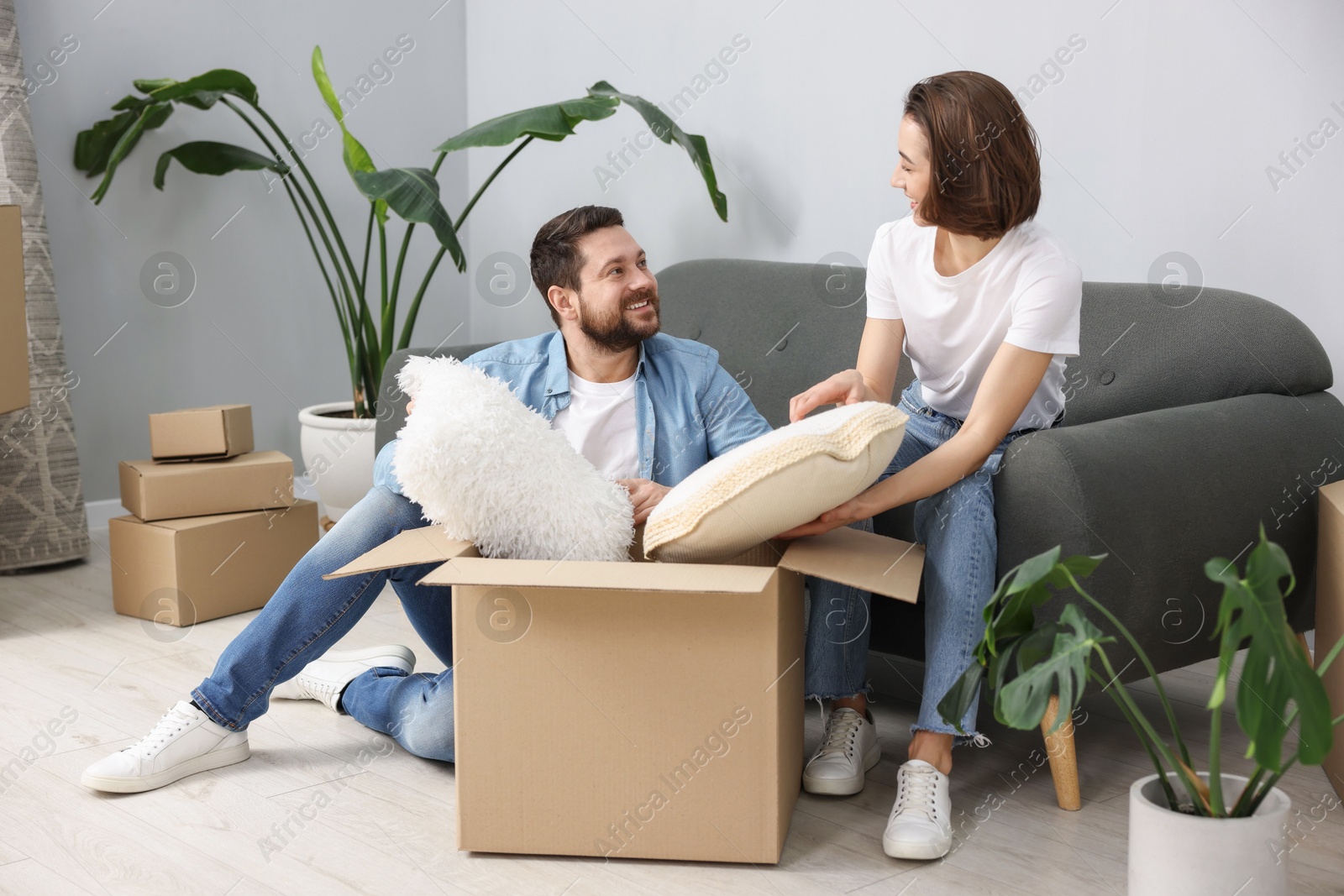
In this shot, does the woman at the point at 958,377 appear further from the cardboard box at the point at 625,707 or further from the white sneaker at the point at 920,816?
the cardboard box at the point at 625,707

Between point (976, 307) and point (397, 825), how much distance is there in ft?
3.54

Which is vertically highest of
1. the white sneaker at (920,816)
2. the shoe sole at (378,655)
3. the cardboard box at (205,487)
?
the cardboard box at (205,487)

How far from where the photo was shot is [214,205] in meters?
3.37

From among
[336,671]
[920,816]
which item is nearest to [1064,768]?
[920,816]

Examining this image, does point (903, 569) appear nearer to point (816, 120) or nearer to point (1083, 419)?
point (1083, 419)

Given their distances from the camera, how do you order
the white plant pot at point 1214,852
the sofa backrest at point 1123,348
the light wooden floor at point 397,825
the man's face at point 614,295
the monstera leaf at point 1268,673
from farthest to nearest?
1. the sofa backrest at point 1123,348
2. the man's face at point 614,295
3. the light wooden floor at point 397,825
4. the white plant pot at point 1214,852
5. the monstera leaf at point 1268,673

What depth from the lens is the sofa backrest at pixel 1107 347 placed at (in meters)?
1.90

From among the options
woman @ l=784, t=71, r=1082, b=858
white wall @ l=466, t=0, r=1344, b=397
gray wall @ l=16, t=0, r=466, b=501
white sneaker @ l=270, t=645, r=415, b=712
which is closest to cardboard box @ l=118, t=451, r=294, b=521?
white sneaker @ l=270, t=645, r=415, b=712

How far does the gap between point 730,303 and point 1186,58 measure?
100 centimetres

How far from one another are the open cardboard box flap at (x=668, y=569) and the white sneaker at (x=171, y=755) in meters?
0.45

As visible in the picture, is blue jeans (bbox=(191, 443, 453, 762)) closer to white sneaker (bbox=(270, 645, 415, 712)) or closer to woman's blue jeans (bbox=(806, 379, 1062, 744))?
white sneaker (bbox=(270, 645, 415, 712))

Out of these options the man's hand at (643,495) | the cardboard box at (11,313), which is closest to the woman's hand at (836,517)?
the man's hand at (643,495)

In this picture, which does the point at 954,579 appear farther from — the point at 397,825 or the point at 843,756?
the point at 397,825

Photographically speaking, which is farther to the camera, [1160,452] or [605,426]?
[605,426]
